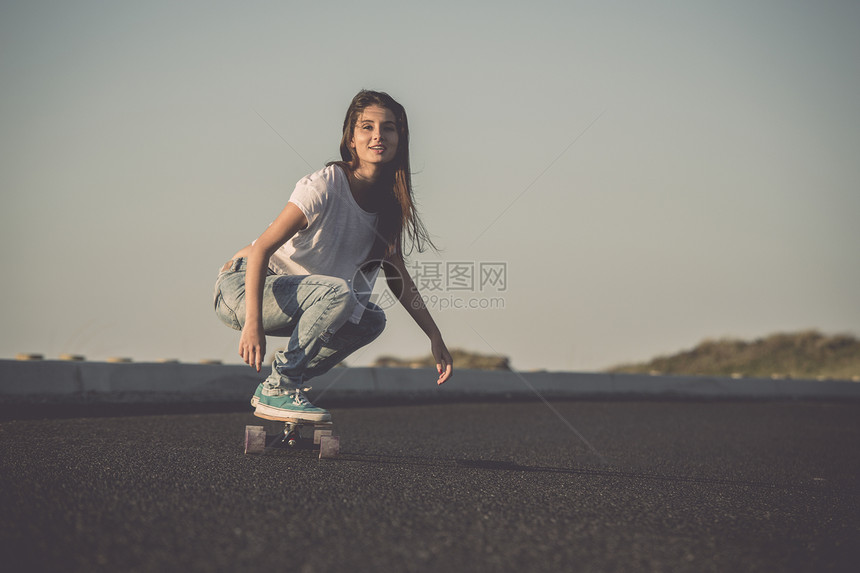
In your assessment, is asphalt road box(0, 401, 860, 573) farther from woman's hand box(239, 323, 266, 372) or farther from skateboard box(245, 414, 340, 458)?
woman's hand box(239, 323, 266, 372)

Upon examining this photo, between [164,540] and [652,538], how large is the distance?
143cm

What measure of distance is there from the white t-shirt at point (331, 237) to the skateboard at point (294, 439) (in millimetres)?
608

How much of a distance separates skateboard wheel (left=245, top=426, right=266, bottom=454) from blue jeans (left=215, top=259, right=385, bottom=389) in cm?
23

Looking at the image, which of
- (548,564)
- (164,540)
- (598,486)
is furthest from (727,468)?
(164,540)

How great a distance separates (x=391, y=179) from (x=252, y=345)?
1285 millimetres

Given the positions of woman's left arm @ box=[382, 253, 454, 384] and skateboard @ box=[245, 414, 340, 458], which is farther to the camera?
woman's left arm @ box=[382, 253, 454, 384]

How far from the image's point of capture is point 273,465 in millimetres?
3607

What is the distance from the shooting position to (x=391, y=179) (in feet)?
14.7

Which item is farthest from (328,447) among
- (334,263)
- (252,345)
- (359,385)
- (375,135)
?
(359,385)

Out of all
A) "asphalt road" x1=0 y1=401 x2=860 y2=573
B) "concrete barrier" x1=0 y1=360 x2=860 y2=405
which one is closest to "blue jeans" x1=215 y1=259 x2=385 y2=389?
"asphalt road" x1=0 y1=401 x2=860 y2=573

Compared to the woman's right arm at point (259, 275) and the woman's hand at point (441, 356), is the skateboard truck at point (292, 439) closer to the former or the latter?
the woman's right arm at point (259, 275)

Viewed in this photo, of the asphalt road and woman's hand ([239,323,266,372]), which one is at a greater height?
woman's hand ([239,323,266,372])

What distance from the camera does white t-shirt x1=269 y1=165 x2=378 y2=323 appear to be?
163 inches

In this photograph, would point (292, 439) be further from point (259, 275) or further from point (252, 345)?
point (259, 275)
